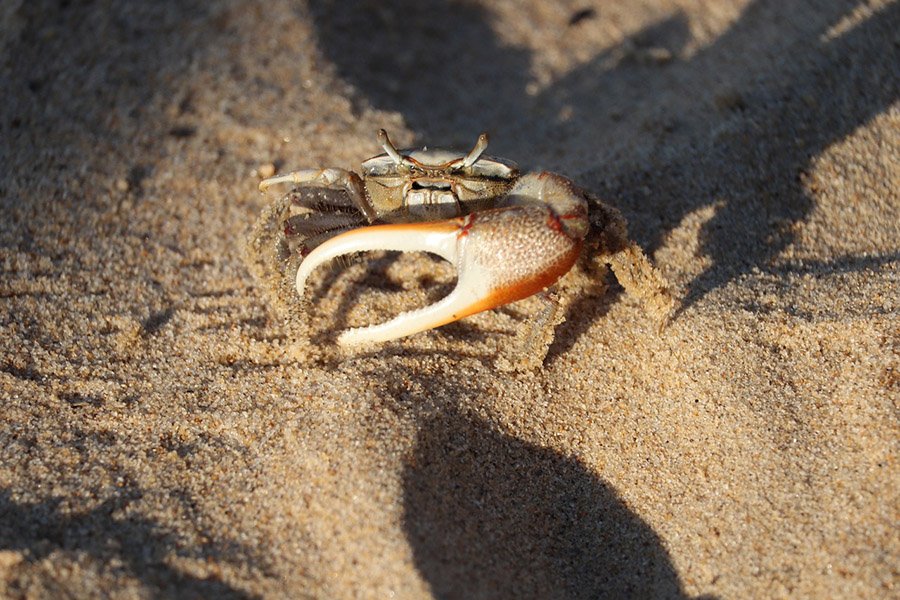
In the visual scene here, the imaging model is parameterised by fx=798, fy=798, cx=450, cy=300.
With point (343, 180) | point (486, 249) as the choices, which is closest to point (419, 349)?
point (486, 249)

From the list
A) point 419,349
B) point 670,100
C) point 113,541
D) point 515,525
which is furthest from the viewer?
point 670,100

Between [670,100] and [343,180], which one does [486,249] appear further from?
[670,100]

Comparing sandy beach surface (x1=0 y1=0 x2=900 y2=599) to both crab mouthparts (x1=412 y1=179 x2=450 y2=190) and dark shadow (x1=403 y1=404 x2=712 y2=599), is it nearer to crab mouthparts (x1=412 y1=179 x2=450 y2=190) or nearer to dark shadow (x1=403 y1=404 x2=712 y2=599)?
dark shadow (x1=403 y1=404 x2=712 y2=599)


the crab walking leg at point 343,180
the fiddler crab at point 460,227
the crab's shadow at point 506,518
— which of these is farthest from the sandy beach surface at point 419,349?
the crab walking leg at point 343,180

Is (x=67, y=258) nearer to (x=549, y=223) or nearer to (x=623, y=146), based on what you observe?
(x=549, y=223)

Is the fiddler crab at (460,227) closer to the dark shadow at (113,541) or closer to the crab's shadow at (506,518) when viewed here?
the crab's shadow at (506,518)

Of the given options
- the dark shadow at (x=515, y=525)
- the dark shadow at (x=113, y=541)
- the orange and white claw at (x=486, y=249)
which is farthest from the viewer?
the orange and white claw at (x=486, y=249)
